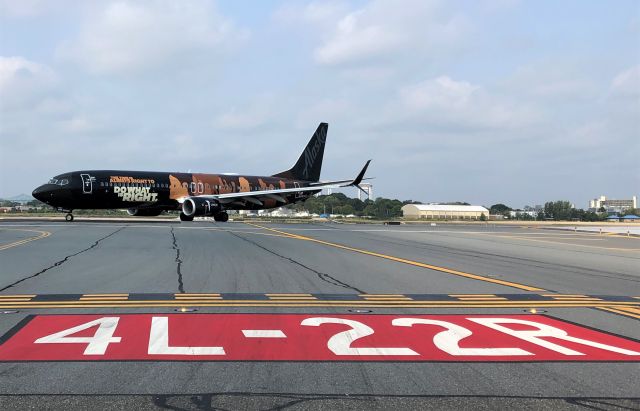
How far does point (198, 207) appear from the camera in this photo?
1794 inches

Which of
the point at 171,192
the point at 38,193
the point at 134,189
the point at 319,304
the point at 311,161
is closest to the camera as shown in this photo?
the point at 319,304

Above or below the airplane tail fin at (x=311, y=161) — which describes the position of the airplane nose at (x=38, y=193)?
below

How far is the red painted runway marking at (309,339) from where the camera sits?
6.26m

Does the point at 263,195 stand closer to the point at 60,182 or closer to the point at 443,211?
the point at 60,182

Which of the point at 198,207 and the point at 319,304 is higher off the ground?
the point at 198,207

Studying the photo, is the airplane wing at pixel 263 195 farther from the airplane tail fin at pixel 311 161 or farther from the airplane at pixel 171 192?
the airplane tail fin at pixel 311 161

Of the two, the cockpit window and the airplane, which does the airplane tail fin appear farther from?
the cockpit window

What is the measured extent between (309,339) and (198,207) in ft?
130

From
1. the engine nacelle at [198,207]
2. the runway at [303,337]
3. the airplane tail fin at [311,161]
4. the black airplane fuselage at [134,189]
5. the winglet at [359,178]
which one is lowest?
the runway at [303,337]

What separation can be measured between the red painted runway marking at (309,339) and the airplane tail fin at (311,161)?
52854 millimetres

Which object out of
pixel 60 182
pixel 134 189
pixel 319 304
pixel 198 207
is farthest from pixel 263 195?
pixel 319 304

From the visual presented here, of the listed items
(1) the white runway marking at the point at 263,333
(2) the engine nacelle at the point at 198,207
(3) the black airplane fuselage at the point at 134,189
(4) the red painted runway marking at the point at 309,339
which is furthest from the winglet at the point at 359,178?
(1) the white runway marking at the point at 263,333

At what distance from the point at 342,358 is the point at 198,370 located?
5.30 ft

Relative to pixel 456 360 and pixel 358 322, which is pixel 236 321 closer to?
pixel 358 322
